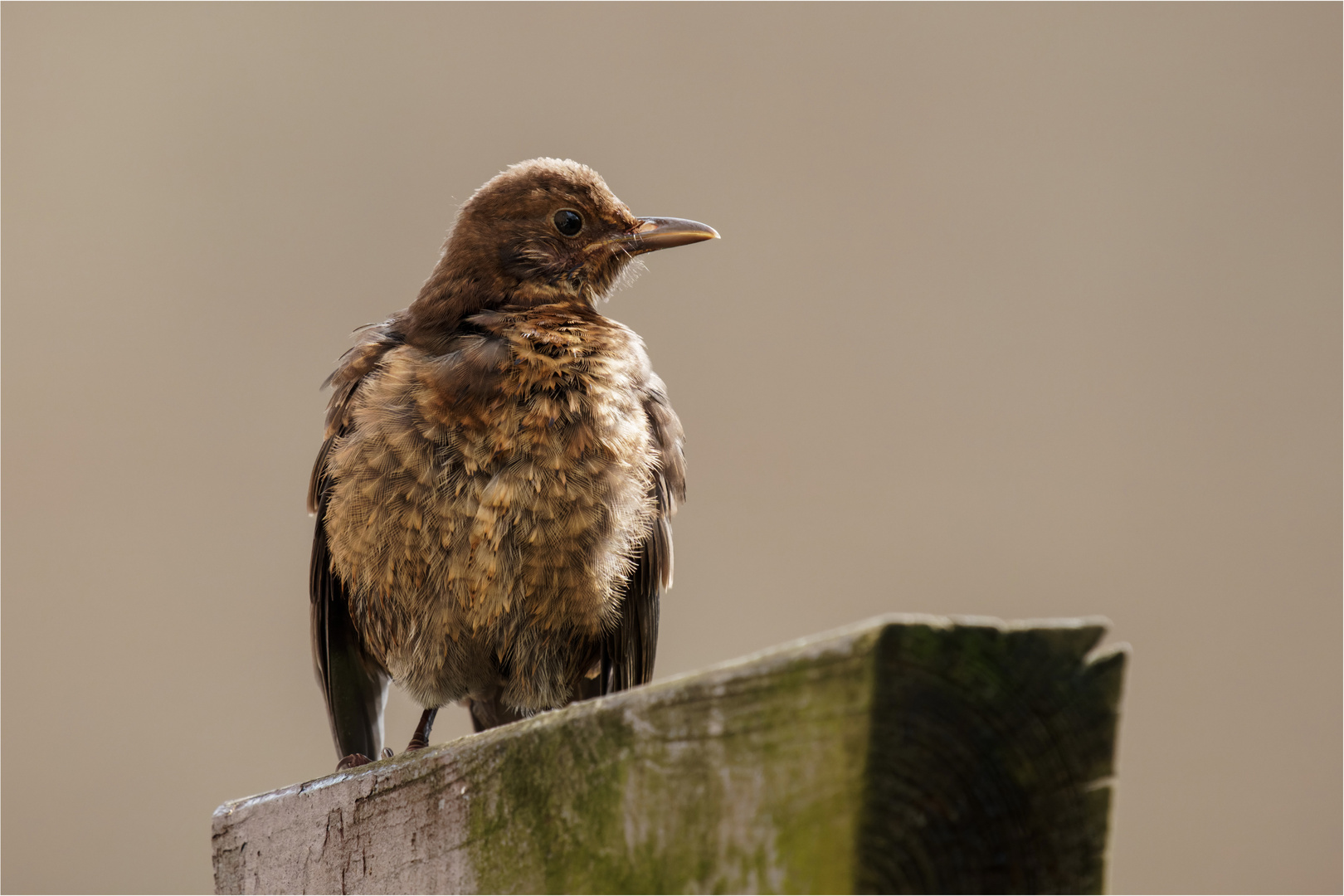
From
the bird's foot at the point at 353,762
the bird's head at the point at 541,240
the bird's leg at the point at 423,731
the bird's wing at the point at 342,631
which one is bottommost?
the bird's foot at the point at 353,762

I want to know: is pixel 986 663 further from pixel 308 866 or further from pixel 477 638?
pixel 477 638

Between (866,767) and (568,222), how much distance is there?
2.21m

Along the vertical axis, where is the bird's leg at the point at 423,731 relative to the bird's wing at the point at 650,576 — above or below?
below

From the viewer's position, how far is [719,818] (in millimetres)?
997

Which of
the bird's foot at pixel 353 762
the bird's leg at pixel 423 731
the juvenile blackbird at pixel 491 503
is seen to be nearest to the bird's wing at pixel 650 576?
the juvenile blackbird at pixel 491 503

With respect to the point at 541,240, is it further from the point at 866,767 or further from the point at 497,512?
the point at 866,767

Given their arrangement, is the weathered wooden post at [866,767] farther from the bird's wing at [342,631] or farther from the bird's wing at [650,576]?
the bird's wing at [342,631]

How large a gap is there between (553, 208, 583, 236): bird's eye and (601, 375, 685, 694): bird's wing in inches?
19.6

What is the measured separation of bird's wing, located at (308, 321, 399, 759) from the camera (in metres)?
2.59

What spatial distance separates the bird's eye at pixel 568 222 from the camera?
114 inches

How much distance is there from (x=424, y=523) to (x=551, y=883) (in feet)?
3.74

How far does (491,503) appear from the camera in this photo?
87.2 inches

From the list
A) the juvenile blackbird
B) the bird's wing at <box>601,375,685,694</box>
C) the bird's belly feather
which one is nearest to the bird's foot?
the juvenile blackbird

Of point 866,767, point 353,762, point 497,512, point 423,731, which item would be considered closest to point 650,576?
point 497,512
